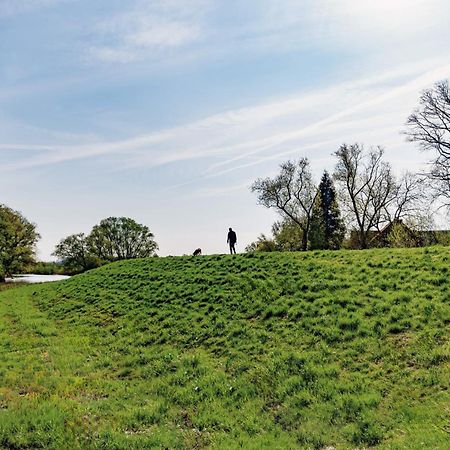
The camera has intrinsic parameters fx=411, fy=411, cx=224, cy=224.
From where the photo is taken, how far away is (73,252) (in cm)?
8962

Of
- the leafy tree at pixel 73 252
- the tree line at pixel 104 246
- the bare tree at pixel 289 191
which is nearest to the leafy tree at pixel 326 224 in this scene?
the bare tree at pixel 289 191

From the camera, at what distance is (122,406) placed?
10.9 m

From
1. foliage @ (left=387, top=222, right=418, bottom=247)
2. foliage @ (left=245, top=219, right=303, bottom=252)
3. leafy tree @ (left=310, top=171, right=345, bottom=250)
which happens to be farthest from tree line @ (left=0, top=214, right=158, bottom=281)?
foliage @ (left=387, top=222, right=418, bottom=247)

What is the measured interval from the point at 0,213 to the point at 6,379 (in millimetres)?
70360

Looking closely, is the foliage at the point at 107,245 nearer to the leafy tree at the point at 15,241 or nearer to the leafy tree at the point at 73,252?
the leafy tree at the point at 73,252

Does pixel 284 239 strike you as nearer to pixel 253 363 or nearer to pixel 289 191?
pixel 289 191

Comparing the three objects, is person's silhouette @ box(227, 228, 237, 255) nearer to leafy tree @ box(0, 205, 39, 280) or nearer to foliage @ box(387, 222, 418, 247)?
foliage @ box(387, 222, 418, 247)

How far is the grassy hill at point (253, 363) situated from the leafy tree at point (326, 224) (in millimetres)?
41325

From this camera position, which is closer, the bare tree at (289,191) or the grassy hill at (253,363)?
the grassy hill at (253,363)

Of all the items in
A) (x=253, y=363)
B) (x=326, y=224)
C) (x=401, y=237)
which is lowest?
(x=253, y=363)

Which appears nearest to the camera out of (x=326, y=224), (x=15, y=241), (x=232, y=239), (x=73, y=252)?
(x=232, y=239)

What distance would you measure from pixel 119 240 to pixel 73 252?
10082 mm

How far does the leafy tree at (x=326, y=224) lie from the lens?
64375 millimetres

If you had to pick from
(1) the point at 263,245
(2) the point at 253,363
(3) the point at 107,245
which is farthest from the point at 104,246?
(2) the point at 253,363
